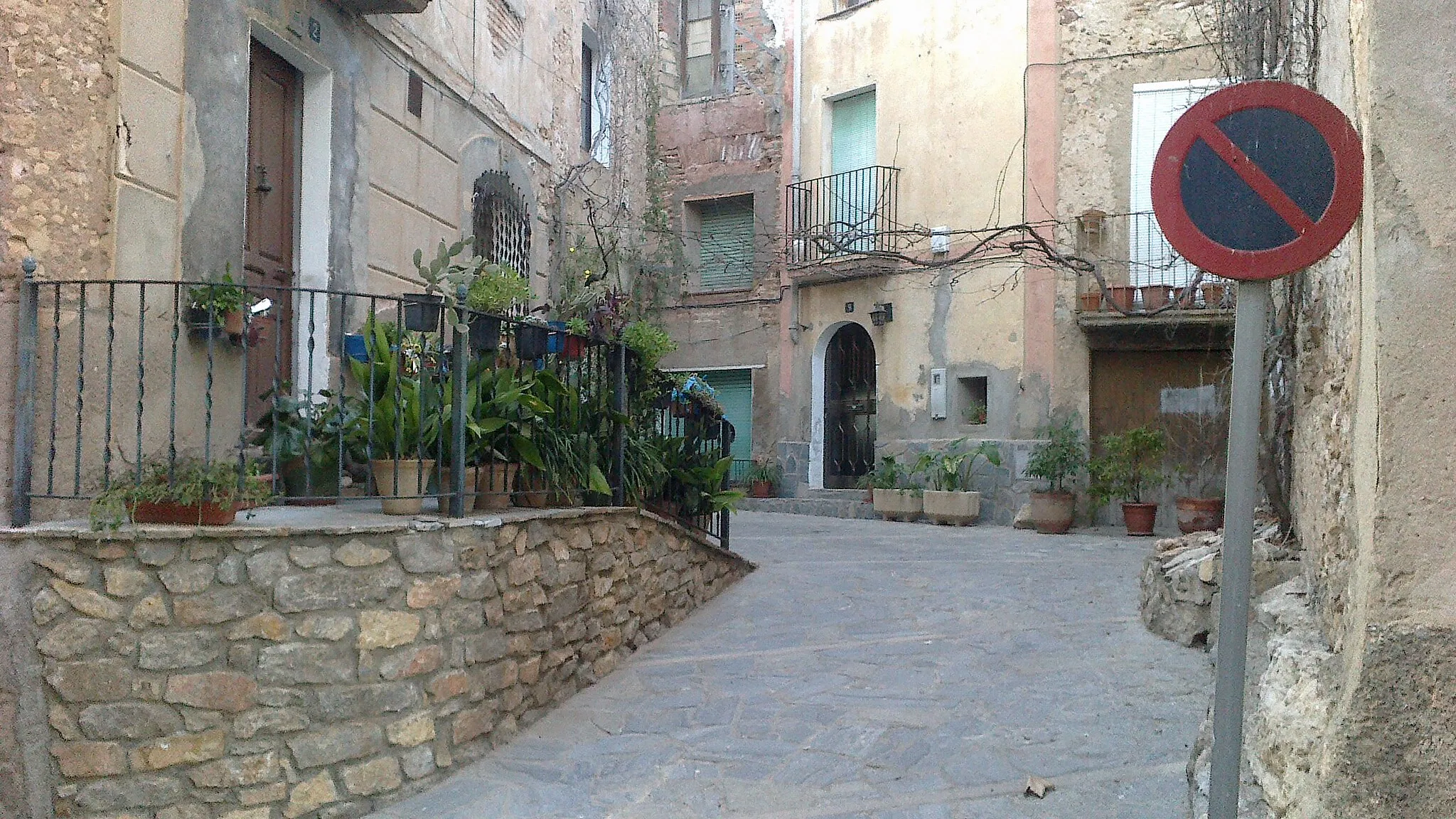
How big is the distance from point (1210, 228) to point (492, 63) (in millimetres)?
7359

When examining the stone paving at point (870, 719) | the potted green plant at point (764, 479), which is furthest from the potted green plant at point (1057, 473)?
the stone paving at point (870, 719)

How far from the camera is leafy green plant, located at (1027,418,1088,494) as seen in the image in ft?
42.0

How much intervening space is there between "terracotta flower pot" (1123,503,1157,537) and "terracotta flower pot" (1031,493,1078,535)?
65cm

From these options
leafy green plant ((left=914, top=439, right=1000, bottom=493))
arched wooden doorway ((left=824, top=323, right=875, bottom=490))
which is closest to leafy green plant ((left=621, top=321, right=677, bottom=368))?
leafy green plant ((left=914, top=439, right=1000, bottom=493))

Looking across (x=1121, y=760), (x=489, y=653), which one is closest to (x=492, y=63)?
(x=489, y=653)

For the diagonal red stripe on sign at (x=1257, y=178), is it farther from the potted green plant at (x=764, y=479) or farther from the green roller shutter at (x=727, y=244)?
the green roller shutter at (x=727, y=244)

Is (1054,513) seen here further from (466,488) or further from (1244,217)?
(1244,217)

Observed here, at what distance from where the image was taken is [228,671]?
13.3 feet

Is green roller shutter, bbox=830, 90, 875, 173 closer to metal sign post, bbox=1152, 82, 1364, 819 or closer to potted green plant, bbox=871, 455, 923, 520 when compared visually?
potted green plant, bbox=871, 455, 923, 520

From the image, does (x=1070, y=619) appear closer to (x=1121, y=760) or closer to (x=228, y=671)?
(x=1121, y=760)

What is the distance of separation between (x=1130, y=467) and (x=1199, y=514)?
108cm

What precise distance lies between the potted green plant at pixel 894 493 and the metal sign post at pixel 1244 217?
1140 cm

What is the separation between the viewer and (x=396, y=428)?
475 cm

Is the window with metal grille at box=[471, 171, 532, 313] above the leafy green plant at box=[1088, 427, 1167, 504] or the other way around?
above
